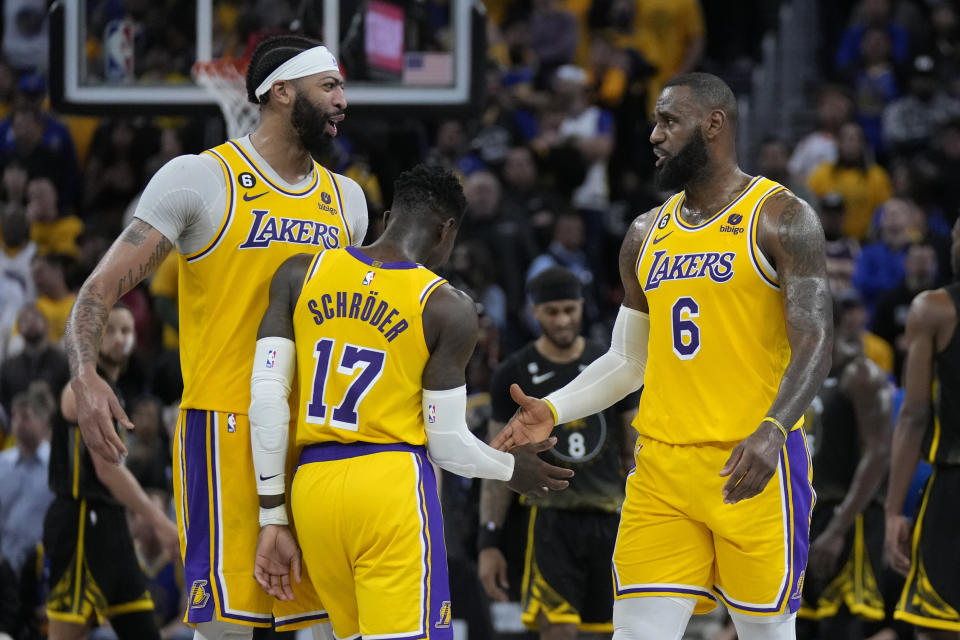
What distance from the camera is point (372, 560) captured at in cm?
534

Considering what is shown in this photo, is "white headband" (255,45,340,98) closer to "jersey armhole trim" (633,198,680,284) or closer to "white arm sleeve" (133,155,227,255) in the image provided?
"white arm sleeve" (133,155,227,255)

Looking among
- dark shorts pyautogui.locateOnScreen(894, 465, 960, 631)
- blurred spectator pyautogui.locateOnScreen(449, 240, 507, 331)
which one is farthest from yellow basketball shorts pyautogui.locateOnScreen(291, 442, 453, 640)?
blurred spectator pyautogui.locateOnScreen(449, 240, 507, 331)

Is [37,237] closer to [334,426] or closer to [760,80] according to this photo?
[760,80]

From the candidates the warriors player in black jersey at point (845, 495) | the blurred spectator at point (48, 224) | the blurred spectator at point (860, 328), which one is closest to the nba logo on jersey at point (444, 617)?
the warriors player in black jersey at point (845, 495)

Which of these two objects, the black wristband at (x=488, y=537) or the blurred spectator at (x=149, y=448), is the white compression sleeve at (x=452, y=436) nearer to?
the black wristband at (x=488, y=537)

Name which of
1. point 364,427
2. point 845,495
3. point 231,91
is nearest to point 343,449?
point 364,427

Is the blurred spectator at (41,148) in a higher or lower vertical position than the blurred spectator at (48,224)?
higher

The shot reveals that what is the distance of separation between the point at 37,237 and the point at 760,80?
8.18m

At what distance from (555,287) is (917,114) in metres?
8.29

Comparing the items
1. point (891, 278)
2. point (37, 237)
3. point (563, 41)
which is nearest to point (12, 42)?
point (37, 237)

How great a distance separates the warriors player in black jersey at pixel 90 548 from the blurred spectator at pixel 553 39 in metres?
9.46

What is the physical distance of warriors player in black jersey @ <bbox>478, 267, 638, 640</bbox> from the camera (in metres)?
8.49

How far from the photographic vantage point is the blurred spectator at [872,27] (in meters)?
16.4

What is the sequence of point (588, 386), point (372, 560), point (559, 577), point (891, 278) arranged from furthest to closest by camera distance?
point (891, 278), point (559, 577), point (588, 386), point (372, 560)
